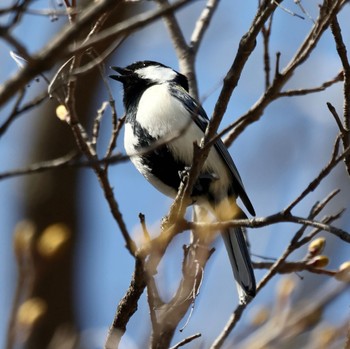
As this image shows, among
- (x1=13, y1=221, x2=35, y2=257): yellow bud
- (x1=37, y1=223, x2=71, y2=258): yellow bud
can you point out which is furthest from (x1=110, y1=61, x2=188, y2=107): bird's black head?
(x1=13, y1=221, x2=35, y2=257): yellow bud

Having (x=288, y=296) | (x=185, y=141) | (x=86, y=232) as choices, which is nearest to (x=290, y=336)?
(x=288, y=296)

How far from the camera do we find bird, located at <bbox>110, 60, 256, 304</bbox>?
3.29 m

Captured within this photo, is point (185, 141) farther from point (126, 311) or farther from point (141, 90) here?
point (126, 311)

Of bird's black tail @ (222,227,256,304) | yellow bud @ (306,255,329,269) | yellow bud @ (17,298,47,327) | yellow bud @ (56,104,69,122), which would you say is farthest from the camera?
bird's black tail @ (222,227,256,304)

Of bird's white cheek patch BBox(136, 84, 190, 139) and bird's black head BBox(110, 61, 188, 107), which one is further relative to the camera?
bird's black head BBox(110, 61, 188, 107)

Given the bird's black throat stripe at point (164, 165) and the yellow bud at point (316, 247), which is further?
the bird's black throat stripe at point (164, 165)

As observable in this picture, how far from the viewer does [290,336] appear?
4.89ft

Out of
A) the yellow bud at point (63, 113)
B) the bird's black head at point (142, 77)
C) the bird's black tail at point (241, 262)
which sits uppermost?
the bird's black head at point (142, 77)

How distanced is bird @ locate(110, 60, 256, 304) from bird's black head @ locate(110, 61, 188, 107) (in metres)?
0.12

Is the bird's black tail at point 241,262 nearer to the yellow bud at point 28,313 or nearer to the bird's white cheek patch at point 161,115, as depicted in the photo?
the bird's white cheek patch at point 161,115

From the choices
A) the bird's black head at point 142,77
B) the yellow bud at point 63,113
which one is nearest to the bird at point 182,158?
the bird's black head at point 142,77

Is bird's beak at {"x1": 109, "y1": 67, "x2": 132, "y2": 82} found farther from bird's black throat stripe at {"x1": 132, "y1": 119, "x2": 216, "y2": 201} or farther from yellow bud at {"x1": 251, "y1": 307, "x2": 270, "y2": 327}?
yellow bud at {"x1": 251, "y1": 307, "x2": 270, "y2": 327}

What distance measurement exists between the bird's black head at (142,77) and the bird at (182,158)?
117 millimetres

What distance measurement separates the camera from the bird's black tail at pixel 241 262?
2990 millimetres
